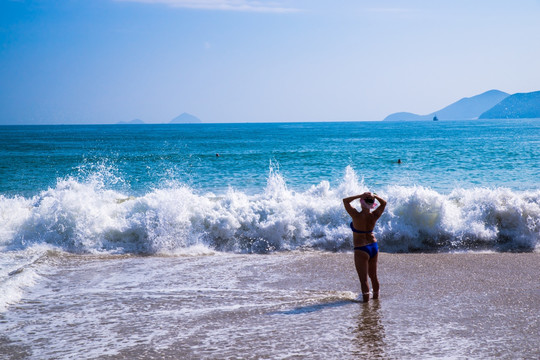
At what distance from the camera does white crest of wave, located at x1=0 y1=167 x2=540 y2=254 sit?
10969mm

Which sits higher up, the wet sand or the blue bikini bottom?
the blue bikini bottom

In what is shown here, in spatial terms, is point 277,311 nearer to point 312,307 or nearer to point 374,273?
point 312,307

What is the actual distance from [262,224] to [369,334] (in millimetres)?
5950

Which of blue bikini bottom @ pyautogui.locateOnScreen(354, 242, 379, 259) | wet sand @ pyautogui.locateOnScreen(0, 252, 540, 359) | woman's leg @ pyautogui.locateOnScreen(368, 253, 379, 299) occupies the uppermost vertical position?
blue bikini bottom @ pyautogui.locateOnScreen(354, 242, 379, 259)

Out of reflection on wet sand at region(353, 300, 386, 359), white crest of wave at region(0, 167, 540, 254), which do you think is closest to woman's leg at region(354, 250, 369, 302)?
reflection on wet sand at region(353, 300, 386, 359)

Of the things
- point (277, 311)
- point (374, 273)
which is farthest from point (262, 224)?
point (277, 311)

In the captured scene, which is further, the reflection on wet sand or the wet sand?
the wet sand

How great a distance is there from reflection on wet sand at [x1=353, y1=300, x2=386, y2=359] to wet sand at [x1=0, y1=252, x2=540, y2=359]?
1cm

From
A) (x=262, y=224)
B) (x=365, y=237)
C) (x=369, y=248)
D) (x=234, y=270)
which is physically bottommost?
(x=234, y=270)

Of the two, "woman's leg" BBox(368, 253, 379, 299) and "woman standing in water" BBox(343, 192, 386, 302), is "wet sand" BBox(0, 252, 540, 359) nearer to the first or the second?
"woman's leg" BBox(368, 253, 379, 299)

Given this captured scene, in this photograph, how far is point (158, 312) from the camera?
6.65 metres

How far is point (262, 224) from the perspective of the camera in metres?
11.5

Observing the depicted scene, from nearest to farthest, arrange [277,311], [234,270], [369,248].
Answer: [277,311] → [369,248] → [234,270]

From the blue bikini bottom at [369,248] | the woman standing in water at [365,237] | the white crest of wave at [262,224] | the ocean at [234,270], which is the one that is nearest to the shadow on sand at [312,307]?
the ocean at [234,270]
